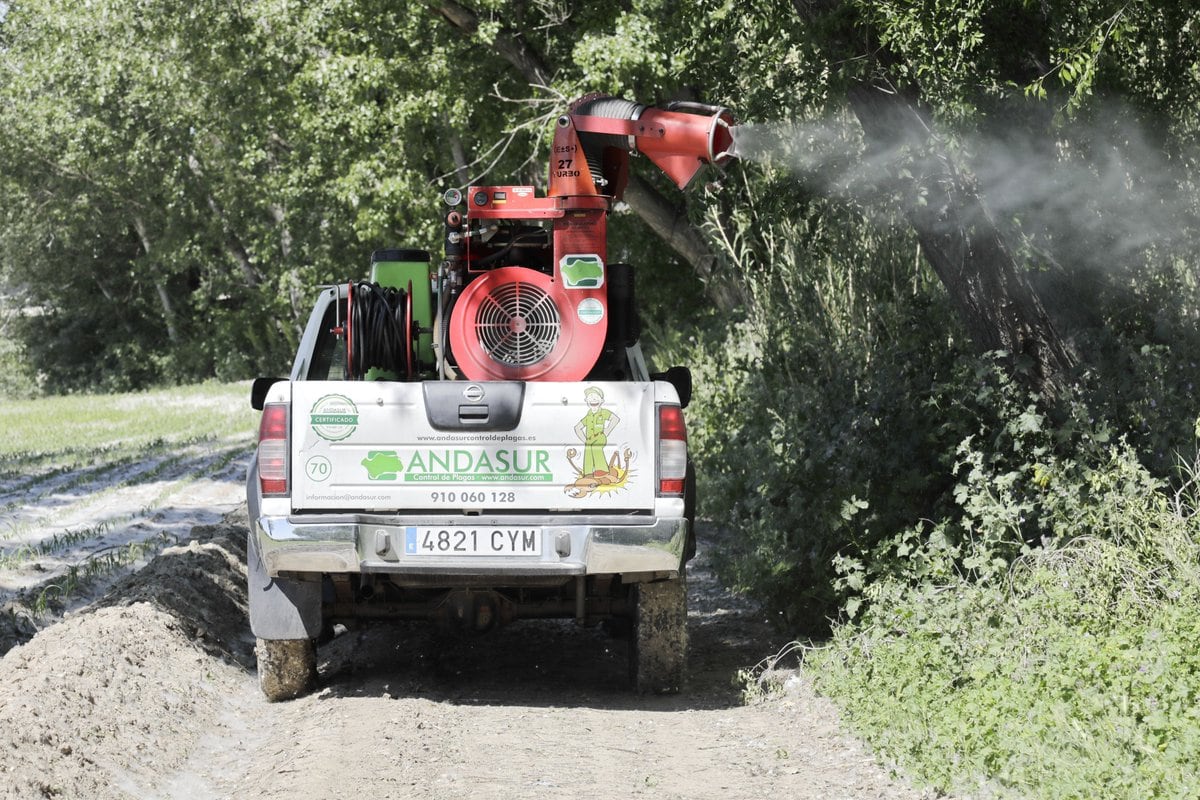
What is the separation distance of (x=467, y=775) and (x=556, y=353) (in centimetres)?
262

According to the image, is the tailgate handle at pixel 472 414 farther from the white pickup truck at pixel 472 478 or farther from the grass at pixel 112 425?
the grass at pixel 112 425

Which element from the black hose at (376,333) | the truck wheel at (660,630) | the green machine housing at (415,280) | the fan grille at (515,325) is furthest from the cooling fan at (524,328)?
the truck wheel at (660,630)

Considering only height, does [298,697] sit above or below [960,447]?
below

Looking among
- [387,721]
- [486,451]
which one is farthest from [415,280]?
[387,721]

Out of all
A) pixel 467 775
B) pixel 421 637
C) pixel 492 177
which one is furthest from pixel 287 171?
pixel 467 775

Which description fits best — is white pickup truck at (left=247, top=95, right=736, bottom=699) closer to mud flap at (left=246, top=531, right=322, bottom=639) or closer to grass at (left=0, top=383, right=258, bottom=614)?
mud flap at (left=246, top=531, right=322, bottom=639)

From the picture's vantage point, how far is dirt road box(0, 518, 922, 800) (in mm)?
6371

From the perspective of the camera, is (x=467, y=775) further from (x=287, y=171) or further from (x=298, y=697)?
(x=287, y=171)

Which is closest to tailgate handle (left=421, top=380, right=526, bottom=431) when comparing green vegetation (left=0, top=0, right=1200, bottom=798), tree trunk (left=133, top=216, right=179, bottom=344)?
green vegetation (left=0, top=0, right=1200, bottom=798)

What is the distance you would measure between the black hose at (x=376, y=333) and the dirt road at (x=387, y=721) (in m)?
1.70

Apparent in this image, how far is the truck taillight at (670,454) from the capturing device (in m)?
7.52

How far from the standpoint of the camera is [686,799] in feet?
20.5

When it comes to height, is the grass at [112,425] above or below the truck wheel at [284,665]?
below

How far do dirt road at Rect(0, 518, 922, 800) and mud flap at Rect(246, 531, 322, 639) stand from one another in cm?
40
